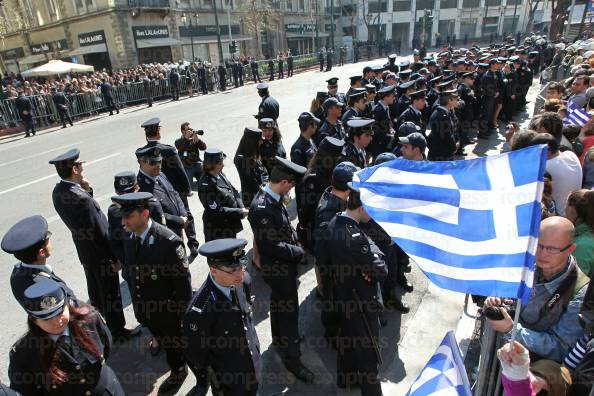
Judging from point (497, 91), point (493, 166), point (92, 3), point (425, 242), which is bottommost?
point (497, 91)

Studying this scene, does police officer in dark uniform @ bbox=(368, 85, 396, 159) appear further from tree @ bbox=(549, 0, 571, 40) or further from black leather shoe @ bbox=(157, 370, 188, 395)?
tree @ bbox=(549, 0, 571, 40)

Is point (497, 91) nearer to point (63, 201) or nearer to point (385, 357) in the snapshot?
point (385, 357)

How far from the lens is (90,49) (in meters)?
32.1

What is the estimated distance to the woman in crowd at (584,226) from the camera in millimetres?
3162

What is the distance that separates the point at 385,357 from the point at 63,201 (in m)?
3.77

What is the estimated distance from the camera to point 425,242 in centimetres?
222

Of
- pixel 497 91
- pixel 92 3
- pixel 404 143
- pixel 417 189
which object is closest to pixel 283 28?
pixel 92 3

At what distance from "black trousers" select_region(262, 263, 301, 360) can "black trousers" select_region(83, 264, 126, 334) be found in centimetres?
191

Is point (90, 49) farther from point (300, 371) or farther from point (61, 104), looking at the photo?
point (300, 371)

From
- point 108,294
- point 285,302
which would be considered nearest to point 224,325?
point 285,302

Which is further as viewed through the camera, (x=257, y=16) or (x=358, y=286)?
(x=257, y=16)

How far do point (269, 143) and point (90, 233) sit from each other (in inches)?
123

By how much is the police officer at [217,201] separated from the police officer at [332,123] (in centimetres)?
249

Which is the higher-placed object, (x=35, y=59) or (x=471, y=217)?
(x=471, y=217)
